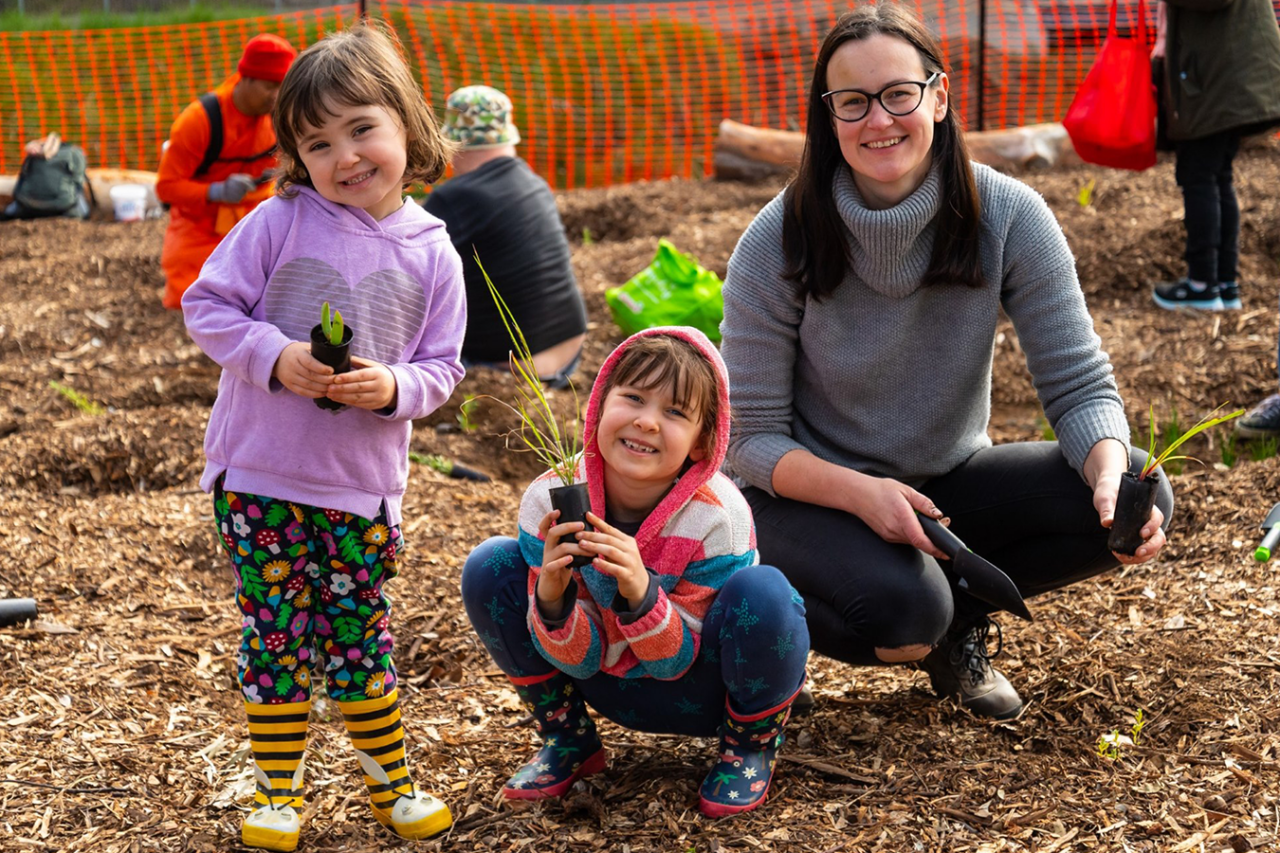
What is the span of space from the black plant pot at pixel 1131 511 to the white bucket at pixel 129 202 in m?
8.30

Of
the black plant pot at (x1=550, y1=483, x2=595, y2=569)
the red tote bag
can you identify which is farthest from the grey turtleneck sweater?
the red tote bag

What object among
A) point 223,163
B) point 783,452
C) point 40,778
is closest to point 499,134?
point 223,163

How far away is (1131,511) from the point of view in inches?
94.5

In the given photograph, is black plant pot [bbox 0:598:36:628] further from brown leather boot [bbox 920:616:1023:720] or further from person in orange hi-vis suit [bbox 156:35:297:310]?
person in orange hi-vis suit [bbox 156:35:297:310]

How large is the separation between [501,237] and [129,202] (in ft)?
16.9

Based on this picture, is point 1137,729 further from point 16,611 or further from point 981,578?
point 16,611

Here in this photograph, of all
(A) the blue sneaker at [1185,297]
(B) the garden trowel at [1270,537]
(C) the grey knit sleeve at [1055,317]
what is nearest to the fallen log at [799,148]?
(A) the blue sneaker at [1185,297]

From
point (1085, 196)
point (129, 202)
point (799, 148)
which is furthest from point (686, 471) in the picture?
point (129, 202)

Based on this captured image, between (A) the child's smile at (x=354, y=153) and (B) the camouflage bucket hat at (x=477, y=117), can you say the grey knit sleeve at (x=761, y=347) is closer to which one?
(A) the child's smile at (x=354, y=153)

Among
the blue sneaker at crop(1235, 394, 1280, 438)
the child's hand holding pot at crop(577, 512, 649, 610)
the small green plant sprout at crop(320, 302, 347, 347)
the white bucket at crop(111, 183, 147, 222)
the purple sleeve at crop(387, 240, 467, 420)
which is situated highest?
the small green plant sprout at crop(320, 302, 347, 347)

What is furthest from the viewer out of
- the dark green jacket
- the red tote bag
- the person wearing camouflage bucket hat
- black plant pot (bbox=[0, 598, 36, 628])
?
the red tote bag

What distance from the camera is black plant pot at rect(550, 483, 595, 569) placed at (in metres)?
2.11

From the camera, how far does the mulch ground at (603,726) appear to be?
246cm

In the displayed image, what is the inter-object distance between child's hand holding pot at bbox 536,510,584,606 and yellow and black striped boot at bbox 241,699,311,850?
21.9 inches
